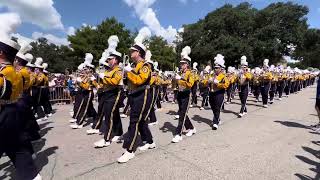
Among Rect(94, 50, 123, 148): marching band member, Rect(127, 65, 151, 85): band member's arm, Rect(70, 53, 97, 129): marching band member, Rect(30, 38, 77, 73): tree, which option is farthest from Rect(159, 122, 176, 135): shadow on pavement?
Rect(30, 38, 77, 73): tree

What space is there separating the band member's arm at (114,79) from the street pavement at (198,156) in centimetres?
137

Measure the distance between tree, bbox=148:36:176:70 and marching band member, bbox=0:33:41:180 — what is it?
167ft

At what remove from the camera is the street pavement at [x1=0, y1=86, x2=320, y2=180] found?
4.96m

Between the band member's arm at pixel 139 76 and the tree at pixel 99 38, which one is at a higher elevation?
the tree at pixel 99 38

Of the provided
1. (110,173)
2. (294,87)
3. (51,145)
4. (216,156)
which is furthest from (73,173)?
(294,87)

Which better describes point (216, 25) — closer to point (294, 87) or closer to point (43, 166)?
point (294, 87)

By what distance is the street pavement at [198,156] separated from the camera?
496 cm

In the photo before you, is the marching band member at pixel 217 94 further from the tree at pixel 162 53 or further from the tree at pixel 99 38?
the tree at pixel 162 53

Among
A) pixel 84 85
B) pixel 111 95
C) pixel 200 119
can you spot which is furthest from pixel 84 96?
pixel 200 119

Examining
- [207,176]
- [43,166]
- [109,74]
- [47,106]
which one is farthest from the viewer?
[47,106]

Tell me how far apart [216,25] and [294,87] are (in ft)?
75.8

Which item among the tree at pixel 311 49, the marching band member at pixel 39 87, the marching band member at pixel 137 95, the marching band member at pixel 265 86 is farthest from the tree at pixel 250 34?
the marching band member at pixel 137 95

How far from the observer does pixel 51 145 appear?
6914 mm

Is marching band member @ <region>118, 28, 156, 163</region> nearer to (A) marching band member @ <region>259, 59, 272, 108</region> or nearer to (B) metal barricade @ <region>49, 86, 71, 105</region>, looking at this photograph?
(A) marching band member @ <region>259, 59, 272, 108</region>
